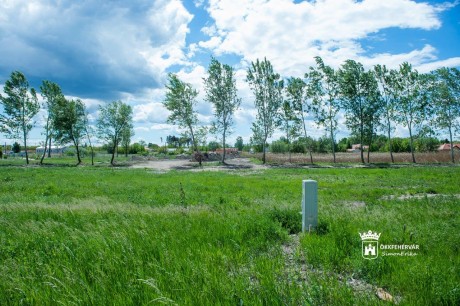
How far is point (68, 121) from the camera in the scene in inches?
2176

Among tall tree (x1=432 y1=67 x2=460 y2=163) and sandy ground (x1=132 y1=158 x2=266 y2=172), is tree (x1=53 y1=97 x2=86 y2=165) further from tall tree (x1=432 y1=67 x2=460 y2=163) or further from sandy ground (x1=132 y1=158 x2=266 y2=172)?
tall tree (x1=432 y1=67 x2=460 y2=163)

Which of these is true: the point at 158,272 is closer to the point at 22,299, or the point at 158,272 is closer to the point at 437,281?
the point at 22,299

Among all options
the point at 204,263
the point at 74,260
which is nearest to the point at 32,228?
the point at 74,260

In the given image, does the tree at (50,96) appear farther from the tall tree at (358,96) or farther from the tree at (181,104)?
the tall tree at (358,96)

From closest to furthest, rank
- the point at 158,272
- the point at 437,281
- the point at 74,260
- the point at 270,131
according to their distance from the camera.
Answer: the point at 437,281, the point at 158,272, the point at 74,260, the point at 270,131

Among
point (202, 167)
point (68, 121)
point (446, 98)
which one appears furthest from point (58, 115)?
point (446, 98)

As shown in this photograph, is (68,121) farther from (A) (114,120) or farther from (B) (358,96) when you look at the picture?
(B) (358,96)

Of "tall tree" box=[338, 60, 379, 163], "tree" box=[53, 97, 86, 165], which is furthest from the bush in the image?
"tree" box=[53, 97, 86, 165]

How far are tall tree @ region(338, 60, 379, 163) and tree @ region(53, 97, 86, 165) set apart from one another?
53325mm

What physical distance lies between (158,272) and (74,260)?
5.78ft

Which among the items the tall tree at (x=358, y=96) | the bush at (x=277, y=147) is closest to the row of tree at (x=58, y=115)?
the tall tree at (x=358, y=96)

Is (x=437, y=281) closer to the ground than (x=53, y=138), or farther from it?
closer to the ground

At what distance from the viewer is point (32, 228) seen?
21.6 feet

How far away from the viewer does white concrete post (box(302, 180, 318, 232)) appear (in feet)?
18.2
